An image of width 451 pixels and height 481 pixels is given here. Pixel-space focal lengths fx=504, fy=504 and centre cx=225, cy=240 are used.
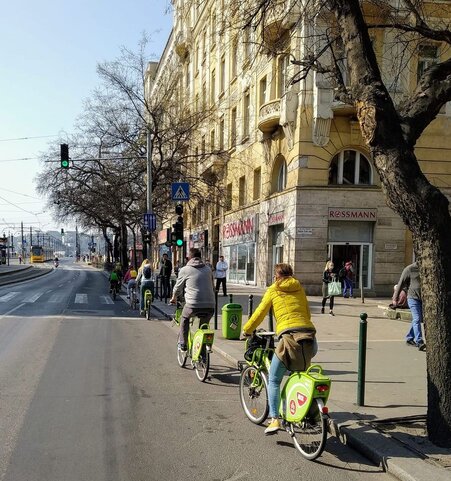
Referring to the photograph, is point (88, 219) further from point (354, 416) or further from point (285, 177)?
point (354, 416)

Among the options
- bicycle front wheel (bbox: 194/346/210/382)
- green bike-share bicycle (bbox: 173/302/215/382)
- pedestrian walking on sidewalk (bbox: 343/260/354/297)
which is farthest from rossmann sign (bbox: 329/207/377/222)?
bicycle front wheel (bbox: 194/346/210/382)

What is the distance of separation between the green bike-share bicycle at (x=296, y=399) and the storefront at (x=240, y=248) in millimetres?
22135

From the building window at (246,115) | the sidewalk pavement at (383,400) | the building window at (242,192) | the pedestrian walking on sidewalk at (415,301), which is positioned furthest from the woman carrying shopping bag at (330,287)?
the building window at (246,115)

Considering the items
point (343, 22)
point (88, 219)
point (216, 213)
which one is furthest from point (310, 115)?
point (88, 219)

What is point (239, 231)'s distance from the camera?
3053 centimetres

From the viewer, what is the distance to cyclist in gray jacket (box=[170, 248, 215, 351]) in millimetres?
7629

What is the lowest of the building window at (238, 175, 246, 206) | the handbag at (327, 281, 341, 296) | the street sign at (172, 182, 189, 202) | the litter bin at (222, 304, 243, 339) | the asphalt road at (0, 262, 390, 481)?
the asphalt road at (0, 262, 390, 481)

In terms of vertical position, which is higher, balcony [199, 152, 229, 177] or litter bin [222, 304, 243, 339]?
balcony [199, 152, 229, 177]

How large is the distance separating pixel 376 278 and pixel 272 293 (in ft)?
60.6

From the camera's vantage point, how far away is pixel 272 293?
4973 mm

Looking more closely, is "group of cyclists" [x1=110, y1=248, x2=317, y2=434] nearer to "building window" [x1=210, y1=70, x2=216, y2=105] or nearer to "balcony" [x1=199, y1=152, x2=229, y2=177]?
"balcony" [x1=199, y1=152, x2=229, y2=177]

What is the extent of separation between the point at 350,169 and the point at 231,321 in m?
14.6

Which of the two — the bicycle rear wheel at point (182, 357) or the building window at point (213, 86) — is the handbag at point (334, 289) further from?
the building window at point (213, 86)

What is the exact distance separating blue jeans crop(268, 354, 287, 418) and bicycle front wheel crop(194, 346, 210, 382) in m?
2.33
